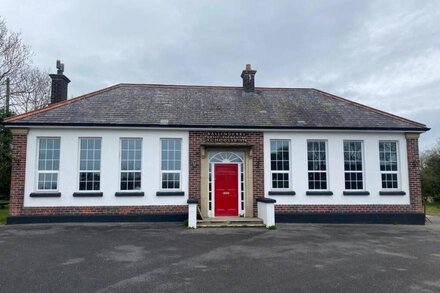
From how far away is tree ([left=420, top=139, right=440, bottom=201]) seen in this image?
26.2m

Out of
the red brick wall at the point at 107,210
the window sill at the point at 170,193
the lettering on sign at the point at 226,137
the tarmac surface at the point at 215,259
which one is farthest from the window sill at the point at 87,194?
the lettering on sign at the point at 226,137

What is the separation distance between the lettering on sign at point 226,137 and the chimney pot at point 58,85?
7870mm

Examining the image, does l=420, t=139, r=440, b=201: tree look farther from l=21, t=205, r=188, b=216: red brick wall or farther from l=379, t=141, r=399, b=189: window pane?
l=21, t=205, r=188, b=216: red brick wall

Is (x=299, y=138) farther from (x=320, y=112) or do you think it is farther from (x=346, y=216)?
(x=346, y=216)

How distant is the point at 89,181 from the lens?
13445 millimetres

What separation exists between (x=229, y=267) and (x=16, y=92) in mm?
A: 21692

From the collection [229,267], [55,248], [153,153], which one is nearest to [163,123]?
[153,153]

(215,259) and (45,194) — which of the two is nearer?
(215,259)

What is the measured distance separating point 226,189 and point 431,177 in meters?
20.9

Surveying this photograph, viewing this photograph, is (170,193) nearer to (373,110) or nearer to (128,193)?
(128,193)

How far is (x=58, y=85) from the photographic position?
16.0 metres

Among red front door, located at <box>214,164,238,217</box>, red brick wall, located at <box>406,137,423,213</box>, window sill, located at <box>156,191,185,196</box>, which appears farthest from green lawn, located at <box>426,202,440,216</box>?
window sill, located at <box>156,191,185,196</box>

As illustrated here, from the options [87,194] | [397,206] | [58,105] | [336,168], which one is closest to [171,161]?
[87,194]

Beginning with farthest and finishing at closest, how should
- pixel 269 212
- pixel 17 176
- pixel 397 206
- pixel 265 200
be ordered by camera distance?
pixel 397 206
pixel 17 176
pixel 265 200
pixel 269 212
